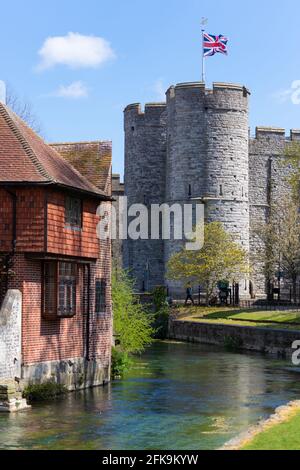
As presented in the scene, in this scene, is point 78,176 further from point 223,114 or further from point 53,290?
point 223,114

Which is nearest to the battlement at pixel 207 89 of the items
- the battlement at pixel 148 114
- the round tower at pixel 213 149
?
the round tower at pixel 213 149

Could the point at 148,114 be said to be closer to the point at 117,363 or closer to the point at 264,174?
the point at 264,174

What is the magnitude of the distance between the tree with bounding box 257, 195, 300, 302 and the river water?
30790mm

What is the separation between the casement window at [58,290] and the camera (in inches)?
1064

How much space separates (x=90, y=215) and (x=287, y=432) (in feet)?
46.3

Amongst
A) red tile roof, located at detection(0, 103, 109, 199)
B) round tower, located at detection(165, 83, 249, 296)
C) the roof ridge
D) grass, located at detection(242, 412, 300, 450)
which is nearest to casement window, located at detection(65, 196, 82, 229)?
red tile roof, located at detection(0, 103, 109, 199)

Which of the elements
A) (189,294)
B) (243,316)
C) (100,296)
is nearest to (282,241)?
(189,294)

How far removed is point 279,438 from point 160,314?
4265 cm

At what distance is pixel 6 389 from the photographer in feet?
78.4

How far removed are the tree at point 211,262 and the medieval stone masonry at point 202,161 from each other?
12.7 ft

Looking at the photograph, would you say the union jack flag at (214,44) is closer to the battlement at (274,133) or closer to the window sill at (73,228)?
the battlement at (274,133)

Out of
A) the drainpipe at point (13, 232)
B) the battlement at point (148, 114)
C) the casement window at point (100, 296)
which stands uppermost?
the battlement at point (148, 114)

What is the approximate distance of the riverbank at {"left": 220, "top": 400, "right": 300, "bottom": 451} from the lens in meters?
15.9

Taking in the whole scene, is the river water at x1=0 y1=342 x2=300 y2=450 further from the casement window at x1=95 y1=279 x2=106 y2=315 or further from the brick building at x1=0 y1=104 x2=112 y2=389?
the casement window at x1=95 y1=279 x2=106 y2=315
